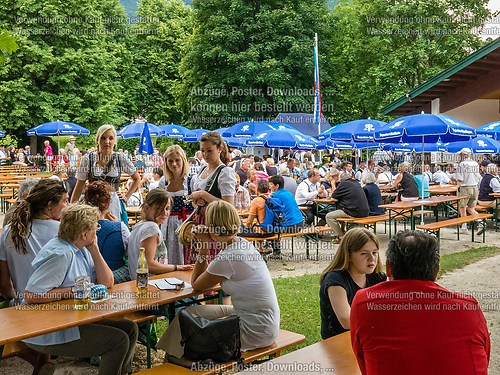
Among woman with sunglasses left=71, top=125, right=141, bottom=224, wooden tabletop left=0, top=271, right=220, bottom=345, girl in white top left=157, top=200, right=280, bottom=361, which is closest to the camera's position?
wooden tabletop left=0, top=271, right=220, bottom=345

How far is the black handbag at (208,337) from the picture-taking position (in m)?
3.50

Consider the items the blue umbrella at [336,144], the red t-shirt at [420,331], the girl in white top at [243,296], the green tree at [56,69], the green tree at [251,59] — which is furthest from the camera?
the green tree at [251,59]

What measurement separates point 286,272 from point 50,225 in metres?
5.05

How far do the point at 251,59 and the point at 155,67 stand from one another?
461 inches

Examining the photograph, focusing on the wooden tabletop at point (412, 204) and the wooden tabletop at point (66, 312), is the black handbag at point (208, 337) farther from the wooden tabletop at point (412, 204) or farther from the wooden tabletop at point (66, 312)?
the wooden tabletop at point (412, 204)

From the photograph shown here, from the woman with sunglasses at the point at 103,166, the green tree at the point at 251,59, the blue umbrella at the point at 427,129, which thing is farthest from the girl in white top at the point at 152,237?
the green tree at the point at 251,59

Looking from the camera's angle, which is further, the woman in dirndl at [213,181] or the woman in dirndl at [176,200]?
the woman in dirndl at [176,200]

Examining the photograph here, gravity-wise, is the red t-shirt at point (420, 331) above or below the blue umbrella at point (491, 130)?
below

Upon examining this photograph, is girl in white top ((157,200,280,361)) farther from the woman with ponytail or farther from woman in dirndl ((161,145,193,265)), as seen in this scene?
woman in dirndl ((161,145,193,265))

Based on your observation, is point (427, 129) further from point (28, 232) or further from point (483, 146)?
point (28, 232)

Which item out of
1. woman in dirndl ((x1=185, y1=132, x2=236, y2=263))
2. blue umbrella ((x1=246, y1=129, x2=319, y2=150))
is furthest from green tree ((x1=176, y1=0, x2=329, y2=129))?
woman in dirndl ((x1=185, y1=132, x2=236, y2=263))

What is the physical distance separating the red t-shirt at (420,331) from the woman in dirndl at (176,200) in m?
3.50

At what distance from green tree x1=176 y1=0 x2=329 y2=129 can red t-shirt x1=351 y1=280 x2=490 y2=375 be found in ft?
96.2

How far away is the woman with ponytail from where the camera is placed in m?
4.14
